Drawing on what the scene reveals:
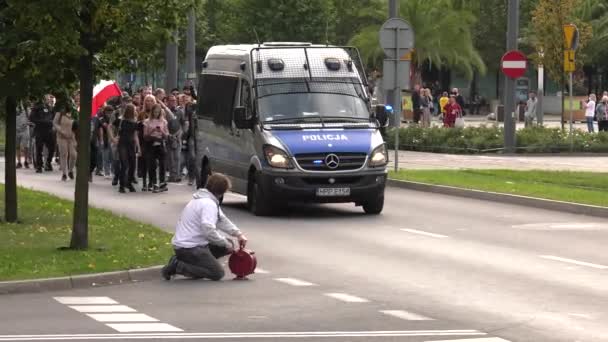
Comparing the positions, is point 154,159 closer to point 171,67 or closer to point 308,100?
point 308,100

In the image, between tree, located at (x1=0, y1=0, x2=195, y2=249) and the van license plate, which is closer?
tree, located at (x1=0, y1=0, x2=195, y2=249)

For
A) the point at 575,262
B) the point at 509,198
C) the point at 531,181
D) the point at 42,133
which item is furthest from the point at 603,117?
the point at 575,262

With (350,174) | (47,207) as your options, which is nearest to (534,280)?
(350,174)

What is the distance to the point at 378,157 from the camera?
23750 millimetres

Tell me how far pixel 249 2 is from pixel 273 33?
2542 mm

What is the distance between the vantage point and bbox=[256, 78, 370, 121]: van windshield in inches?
950

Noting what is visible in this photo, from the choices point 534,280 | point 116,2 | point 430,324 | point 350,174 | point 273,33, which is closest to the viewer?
point 430,324

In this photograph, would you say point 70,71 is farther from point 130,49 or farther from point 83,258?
point 83,258

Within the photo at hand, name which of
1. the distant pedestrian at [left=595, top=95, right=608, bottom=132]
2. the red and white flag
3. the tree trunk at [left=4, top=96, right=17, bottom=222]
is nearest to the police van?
the tree trunk at [left=4, top=96, right=17, bottom=222]

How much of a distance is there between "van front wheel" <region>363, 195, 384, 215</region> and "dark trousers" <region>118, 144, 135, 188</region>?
21.1ft

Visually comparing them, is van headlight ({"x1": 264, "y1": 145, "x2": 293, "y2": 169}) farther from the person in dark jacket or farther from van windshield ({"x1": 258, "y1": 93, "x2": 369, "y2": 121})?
the person in dark jacket

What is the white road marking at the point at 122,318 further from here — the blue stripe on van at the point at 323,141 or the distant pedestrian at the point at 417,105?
the distant pedestrian at the point at 417,105

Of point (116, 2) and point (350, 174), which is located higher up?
point (116, 2)

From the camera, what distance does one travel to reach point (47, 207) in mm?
23953
